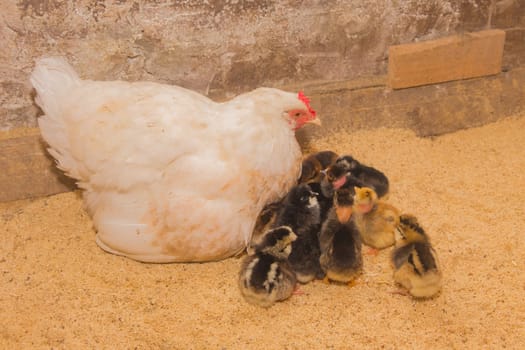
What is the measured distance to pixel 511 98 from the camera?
3566 millimetres

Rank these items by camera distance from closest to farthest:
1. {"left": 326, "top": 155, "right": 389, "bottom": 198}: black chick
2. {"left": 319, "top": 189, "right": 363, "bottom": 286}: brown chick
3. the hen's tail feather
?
{"left": 319, "top": 189, "right": 363, "bottom": 286}: brown chick < the hen's tail feather < {"left": 326, "top": 155, "right": 389, "bottom": 198}: black chick

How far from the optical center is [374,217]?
258cm

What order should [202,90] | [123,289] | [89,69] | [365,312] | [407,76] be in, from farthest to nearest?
[407,76], [202,90], [89,69], [123,289], [365,312]

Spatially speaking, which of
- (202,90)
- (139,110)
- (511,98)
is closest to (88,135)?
(139,110)

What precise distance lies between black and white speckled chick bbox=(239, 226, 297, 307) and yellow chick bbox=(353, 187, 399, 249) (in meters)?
0.41

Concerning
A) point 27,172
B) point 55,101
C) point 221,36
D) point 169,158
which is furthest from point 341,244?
point 27,172

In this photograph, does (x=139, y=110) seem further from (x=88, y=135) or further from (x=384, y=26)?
(x=384, y=26)

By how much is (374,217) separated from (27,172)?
1.96 meters

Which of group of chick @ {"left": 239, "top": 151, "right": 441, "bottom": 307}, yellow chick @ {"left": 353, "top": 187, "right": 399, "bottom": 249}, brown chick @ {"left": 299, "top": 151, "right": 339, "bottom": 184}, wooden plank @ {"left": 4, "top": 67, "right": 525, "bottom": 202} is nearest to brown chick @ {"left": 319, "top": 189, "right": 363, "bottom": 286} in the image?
group of chick @ {"left": 239, "top": 151, "right": 441, "bottom": 307}

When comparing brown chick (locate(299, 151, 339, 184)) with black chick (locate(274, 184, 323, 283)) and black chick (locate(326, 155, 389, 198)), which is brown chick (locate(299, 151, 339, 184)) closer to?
black chick (locate(326, 155, 389, 198))

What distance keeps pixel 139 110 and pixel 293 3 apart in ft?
3.76

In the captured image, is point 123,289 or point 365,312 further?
point 123,289

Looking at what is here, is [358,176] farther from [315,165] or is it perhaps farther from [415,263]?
[415,263]

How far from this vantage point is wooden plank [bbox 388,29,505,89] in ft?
10.7
